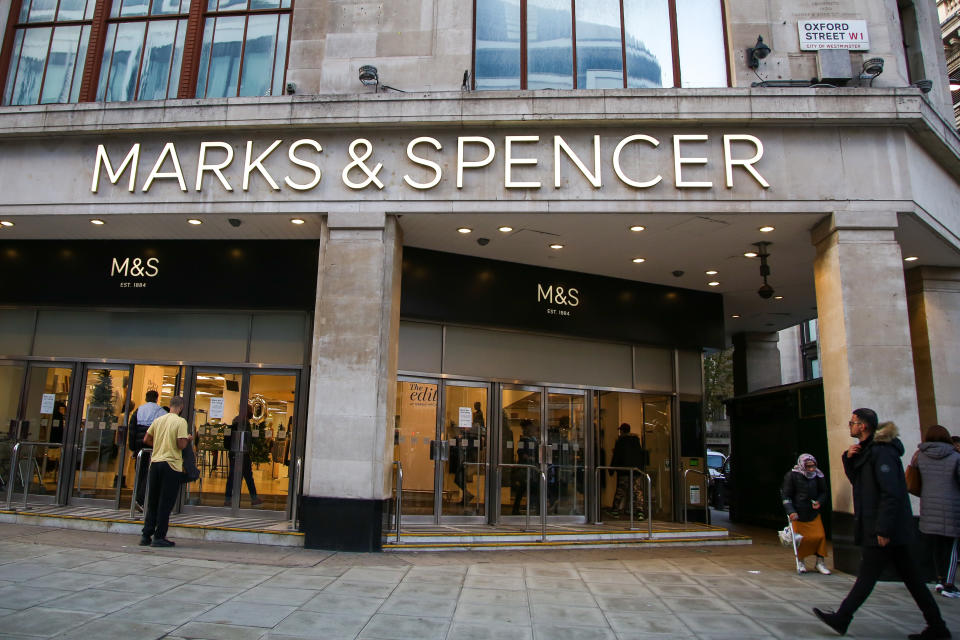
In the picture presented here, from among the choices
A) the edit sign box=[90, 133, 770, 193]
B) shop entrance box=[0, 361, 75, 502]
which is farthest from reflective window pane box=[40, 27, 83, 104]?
shop entrance box=[0, 361, 75, 502]

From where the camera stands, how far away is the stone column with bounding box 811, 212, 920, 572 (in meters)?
8.14

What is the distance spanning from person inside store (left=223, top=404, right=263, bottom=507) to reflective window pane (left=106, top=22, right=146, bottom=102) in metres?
5.67

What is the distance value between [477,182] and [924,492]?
6.64 m

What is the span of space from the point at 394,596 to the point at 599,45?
Answer: 8.57 meters

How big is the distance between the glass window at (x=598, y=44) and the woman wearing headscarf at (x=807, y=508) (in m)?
5.93

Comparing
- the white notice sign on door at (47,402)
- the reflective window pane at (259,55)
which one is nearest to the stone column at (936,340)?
the reflective window pane at (259,55)

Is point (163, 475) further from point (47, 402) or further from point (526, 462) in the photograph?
point (526, 462)

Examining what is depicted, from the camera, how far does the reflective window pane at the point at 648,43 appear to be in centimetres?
998

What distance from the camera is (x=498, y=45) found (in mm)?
10070

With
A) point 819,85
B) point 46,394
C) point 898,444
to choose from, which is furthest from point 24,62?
point 898,444

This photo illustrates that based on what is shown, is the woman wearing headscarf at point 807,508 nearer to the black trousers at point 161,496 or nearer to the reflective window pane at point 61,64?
the black trousers at point 161,496

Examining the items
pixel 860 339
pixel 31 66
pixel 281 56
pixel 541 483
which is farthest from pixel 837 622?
pixel 31 66

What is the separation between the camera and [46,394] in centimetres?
1121

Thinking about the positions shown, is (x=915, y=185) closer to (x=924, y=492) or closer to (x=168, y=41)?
(x=924, y=492)
